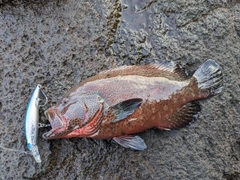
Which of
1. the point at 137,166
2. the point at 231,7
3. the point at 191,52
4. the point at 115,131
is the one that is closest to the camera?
the point at 115,131

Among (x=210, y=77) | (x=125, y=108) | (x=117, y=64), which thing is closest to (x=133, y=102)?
(x=125, y=108)

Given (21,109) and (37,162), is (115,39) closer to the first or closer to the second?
(21,109)

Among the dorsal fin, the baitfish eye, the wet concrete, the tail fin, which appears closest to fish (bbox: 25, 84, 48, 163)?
the wet concrete

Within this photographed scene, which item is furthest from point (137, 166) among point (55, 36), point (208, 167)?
point (55, 36)

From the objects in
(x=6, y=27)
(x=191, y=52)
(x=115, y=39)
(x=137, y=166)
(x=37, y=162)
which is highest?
(x=6, y=27)

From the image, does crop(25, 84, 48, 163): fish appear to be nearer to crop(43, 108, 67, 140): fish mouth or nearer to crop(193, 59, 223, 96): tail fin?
crop(43, 108, 67, 140): fish mouth

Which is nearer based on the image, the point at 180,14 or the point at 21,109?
the point at 21,109

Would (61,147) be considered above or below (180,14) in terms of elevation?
below

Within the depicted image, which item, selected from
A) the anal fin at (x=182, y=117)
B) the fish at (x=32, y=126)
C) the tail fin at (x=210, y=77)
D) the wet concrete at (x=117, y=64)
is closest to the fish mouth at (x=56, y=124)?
the fish at (x=32, y=126)
